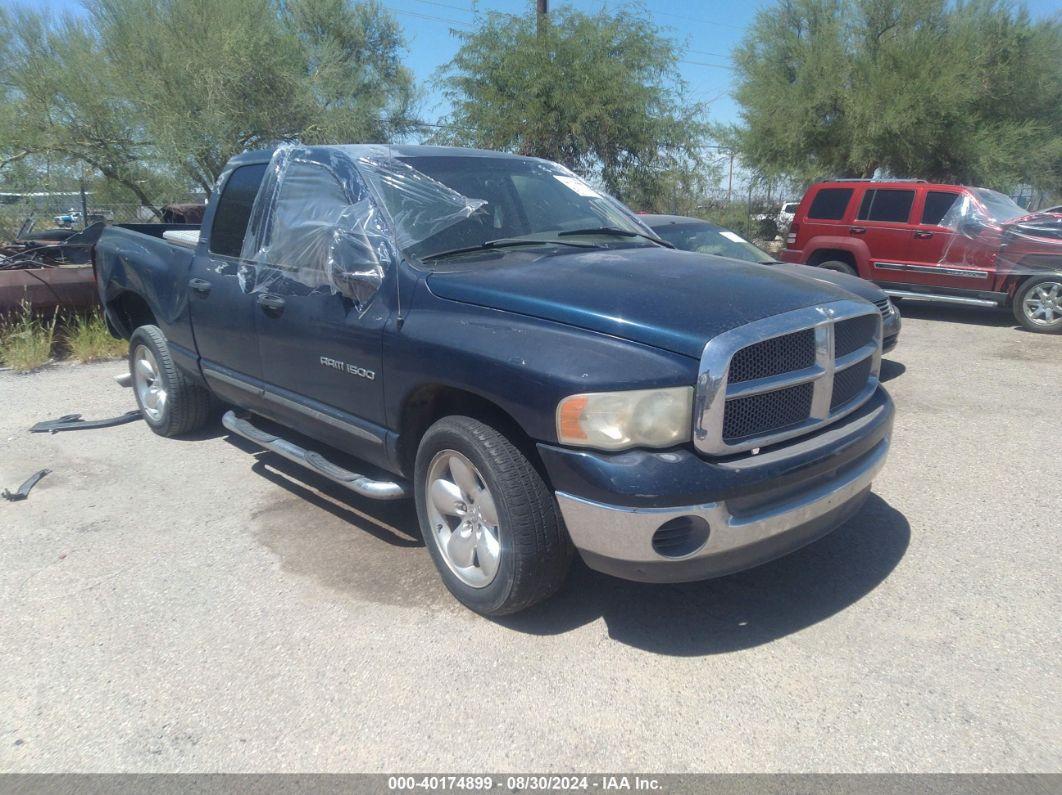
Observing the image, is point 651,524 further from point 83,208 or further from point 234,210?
point 83,208

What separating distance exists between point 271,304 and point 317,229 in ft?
1.58

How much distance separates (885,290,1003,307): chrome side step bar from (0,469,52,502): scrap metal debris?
10366 millimetres

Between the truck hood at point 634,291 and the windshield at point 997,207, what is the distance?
8.54 meters

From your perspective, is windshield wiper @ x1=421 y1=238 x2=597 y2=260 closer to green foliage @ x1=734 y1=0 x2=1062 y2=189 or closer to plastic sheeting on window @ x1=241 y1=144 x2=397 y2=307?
plastic sheeting on window @ x1=241 y1=144 x2=397 y2=307

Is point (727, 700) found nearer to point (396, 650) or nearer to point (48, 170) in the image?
point (396, 650)

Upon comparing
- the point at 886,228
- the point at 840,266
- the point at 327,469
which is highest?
the point at 886,228

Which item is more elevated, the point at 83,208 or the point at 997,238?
the point at 83,208

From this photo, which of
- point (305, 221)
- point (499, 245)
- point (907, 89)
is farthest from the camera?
point (907, 89)

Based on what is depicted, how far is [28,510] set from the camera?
4.69m

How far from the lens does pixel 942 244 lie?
10695 millimetres

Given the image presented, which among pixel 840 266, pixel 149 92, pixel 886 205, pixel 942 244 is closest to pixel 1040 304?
pixel 942 244

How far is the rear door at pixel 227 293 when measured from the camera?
4.50 metres

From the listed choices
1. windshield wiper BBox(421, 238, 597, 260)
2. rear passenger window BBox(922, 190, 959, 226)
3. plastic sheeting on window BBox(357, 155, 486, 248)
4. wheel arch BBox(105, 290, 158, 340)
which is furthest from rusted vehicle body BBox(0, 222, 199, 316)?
rear passenger window BBox(922, 190, 959, 226)

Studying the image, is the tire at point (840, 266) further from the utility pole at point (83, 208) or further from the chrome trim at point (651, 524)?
the utility pole at point (83, 208)
